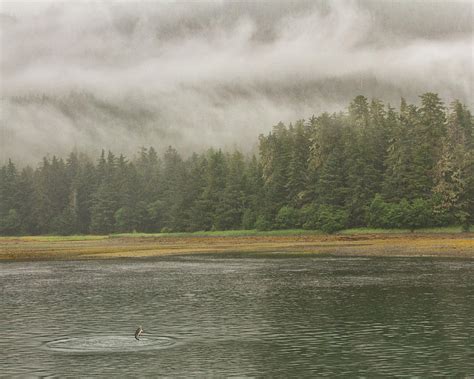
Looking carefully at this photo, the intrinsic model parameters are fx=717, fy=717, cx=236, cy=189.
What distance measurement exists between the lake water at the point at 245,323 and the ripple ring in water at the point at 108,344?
45 mm

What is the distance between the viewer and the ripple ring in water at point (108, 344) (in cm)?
2798

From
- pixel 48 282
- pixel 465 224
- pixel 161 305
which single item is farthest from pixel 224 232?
pixel 161 305

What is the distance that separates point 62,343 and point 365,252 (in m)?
59.7

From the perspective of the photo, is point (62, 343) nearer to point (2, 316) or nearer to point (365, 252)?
point (2, 316)

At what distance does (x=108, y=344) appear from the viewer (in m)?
29.0

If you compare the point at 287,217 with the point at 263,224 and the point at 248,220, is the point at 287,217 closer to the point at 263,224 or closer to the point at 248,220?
the point at 263,224

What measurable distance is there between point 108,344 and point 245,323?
7.42m

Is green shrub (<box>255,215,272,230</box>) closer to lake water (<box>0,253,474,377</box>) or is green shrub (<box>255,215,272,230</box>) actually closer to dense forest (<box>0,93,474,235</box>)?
dense forest (<box>0,93,474,235</box>)

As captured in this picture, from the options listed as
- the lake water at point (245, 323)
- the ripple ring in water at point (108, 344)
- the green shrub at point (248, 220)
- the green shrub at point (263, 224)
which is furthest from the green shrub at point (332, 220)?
the ripple ring in water at point (108, 344)

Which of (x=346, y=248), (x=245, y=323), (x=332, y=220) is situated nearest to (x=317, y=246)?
(x=346, y=248)

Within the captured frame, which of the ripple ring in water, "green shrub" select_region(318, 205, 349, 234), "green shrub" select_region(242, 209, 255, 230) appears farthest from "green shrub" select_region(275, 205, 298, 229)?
the ripple ring in water

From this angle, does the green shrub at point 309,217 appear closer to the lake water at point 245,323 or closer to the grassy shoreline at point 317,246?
the grassy shoreline at point 317,246

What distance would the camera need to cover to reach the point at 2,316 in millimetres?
37562

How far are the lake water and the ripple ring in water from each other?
0.05 meters
